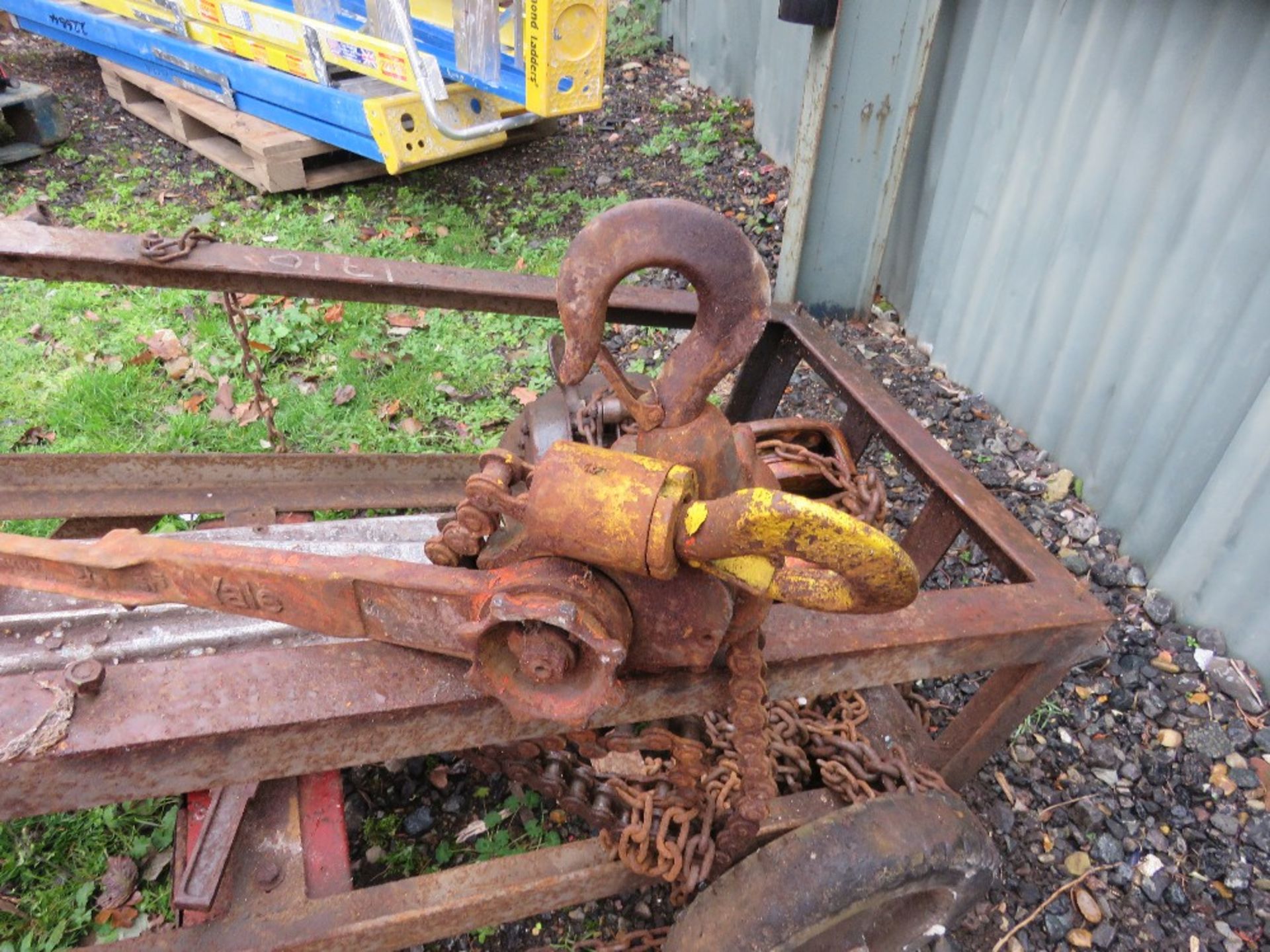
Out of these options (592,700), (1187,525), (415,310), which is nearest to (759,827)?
(592,700)

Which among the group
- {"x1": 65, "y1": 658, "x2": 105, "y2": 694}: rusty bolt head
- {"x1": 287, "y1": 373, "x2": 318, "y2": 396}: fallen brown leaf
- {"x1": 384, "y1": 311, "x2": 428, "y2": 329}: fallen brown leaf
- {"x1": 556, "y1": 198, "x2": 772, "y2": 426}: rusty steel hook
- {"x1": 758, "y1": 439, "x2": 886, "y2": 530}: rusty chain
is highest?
{"x1": 556, "y1": 198, "x2": 772, "y2": 426}: rusty steel hook

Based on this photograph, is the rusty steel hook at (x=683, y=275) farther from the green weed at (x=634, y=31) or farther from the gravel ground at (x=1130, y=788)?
the green weed at (x=634, y=31)

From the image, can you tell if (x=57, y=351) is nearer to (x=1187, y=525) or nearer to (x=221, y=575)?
(x=221, y=575)

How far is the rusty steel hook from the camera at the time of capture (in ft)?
4.20

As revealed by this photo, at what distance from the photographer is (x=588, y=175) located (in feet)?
19.1

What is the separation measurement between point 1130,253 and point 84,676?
11.0 ft

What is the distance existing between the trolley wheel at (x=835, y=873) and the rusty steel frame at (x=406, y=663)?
0.43 ft

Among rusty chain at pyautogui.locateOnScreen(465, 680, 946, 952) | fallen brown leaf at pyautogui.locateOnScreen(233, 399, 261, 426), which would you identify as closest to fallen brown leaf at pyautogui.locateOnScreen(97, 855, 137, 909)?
rusty chain at pyautogui.locateOnScreen(465, 680, 946, 952)

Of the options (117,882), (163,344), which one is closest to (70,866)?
(117,882)

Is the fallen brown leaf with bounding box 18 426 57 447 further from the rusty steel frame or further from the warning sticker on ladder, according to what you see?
the warning sticker on ladder

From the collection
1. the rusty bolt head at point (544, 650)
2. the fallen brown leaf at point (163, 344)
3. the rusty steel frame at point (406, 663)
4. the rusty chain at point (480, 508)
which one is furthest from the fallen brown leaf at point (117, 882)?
the fallen brown leaf at point (163, 344)

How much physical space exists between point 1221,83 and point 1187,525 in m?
1.42

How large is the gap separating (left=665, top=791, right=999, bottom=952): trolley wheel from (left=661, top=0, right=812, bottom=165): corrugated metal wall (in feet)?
14.0

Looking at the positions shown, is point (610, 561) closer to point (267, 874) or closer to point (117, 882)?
point (267, 874)
